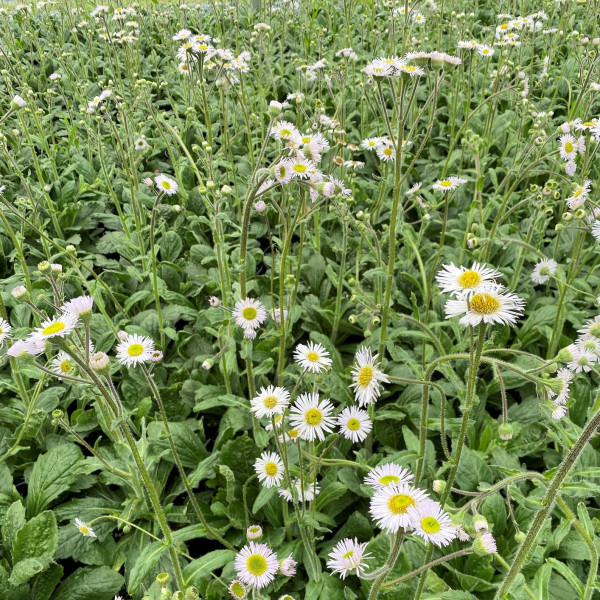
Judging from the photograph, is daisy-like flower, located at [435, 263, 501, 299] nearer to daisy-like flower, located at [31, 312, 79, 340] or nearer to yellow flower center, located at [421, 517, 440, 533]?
yellow flower center, located at [421, 517, 440, 533]

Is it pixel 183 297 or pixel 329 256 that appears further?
pixel 329 256

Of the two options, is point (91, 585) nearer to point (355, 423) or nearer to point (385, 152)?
point (355, 423)

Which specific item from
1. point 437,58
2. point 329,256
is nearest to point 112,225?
point 329,256

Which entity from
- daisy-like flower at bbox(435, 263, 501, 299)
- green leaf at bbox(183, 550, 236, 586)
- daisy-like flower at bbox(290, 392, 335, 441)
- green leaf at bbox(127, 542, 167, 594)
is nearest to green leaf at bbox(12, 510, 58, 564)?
green leaf at bbox(127, 542, 167, 594)

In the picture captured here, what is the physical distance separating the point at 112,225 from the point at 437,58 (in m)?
3.00

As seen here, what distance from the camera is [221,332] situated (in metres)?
2.58

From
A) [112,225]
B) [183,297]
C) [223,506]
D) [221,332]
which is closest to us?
[223,506]

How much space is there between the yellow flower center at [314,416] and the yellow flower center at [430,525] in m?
0.77

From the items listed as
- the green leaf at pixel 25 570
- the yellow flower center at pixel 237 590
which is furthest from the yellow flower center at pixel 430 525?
the green leaf at pixel 25 570

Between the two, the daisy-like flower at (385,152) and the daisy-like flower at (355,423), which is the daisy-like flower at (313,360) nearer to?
the daisy-like flower at (355,423)

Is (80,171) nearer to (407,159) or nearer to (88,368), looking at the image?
(407,159)

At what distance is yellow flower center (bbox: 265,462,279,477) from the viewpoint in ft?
6.96

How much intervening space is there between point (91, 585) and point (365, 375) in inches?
56.1

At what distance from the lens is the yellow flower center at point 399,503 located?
1.29 meters
